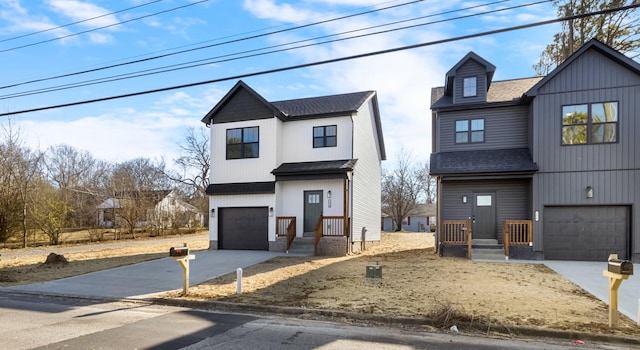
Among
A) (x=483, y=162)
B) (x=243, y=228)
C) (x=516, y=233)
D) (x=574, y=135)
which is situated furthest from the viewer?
(x=243, y=228)

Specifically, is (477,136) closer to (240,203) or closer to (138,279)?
(240,203)

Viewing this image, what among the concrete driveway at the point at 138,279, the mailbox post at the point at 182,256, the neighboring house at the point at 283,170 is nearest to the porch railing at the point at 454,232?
the neighboring house at the point at 283,170

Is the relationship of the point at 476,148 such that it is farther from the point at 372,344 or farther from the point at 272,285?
the point at 372,344

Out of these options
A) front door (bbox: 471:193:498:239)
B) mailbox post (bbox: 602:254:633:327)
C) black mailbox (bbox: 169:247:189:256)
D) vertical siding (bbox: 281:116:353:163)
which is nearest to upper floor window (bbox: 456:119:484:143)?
front door (bbox: 471:193:498:239)

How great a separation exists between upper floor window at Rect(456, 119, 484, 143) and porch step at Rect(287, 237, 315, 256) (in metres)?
7.87

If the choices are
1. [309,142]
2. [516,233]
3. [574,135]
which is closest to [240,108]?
[309,142]

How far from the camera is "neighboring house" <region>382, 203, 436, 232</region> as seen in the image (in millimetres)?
51812

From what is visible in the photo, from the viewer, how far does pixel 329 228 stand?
16156 millimetres

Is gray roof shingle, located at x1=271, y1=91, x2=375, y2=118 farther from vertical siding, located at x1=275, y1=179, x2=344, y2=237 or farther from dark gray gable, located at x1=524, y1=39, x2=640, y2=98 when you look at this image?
dark gray gable, located at x1=524, y1=39, x2=640, y2=98

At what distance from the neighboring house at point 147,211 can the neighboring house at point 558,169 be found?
2310 cm

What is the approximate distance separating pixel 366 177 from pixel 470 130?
5.97m

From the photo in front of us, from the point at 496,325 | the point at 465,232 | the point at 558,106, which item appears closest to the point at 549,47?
the point at 558,106

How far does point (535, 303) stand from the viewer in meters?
7.13

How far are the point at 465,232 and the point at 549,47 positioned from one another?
15451 mm
